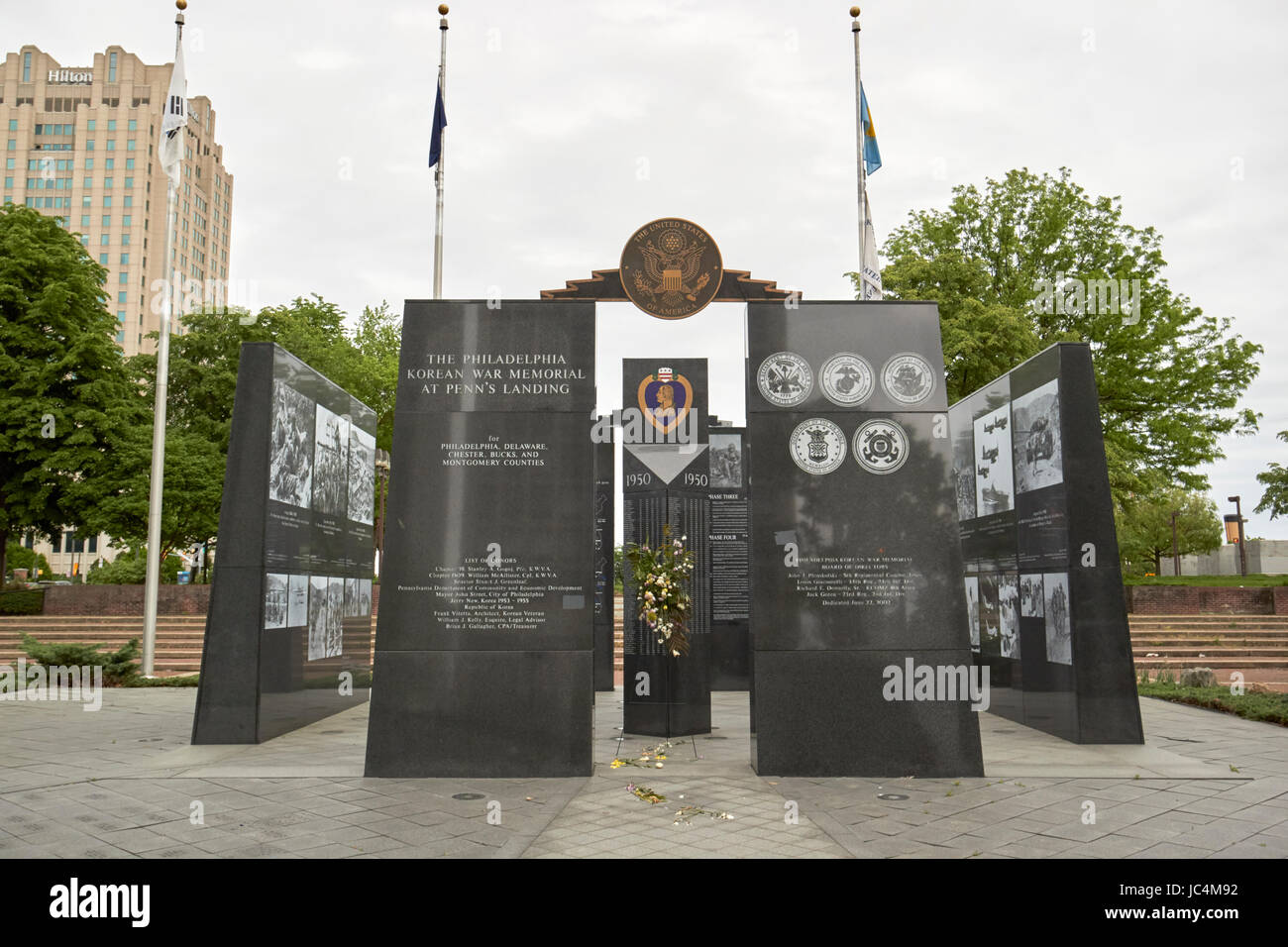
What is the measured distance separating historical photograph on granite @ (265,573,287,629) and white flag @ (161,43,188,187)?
8727 millimetres

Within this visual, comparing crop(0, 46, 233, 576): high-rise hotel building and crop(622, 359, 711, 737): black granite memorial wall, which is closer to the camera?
crop(622, 359, 711, 737): black granite memorial wall

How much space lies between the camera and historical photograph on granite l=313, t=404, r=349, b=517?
1212 centimetres

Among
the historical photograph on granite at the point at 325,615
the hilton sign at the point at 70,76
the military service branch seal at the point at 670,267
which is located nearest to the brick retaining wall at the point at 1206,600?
the military service branch seal at the point at 670,267

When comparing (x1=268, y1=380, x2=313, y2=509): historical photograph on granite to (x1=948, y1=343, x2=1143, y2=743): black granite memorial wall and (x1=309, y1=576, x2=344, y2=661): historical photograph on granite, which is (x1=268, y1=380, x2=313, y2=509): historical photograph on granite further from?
(x1=948, y1=343, x2=1143, y2=743): black granite memorial wall

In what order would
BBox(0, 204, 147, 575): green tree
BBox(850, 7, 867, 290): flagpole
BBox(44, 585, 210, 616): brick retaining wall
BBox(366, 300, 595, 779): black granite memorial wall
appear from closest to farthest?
BBox(366, 300, 595, 779): black granite memorial wall → BBox(850, 7, 867, 290): flagpole → BBox(44, 585, 210, 616): brick retaining wall → BBox(0, 204, 147, 575): green tree

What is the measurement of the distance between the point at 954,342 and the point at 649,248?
562 inches

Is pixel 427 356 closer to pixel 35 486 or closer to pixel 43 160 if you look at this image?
pixel 35 486

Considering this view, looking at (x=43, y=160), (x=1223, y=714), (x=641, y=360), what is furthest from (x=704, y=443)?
(x=43, y=160)

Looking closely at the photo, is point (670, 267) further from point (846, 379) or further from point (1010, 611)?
point (1010, 611)

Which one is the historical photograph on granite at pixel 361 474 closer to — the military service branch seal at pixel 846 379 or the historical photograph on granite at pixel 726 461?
the historical photograph on granite at pixel 726 461

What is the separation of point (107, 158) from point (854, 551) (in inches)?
4434

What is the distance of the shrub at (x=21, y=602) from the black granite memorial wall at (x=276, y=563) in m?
15.3

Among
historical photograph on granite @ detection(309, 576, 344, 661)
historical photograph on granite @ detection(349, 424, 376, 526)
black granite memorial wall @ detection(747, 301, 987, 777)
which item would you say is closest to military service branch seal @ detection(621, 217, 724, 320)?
black granite memorial wall @ detection(747, 301, 987, 777)

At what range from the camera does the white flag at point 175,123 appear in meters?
15.8
